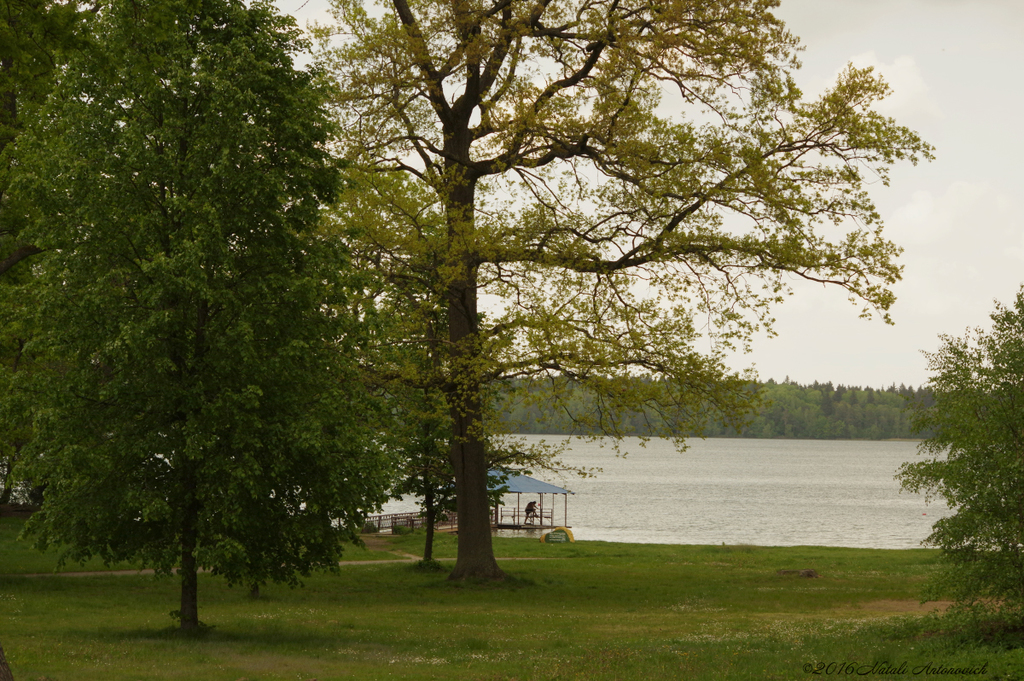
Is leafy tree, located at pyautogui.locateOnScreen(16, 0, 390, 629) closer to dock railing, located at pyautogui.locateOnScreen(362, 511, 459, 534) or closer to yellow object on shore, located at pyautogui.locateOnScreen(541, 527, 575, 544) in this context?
yellow object on shore, located at pyautogui.locateOnScreen(541, 527, 575, 544)

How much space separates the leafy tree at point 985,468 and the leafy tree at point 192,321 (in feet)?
31.5

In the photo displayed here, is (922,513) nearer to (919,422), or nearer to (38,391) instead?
(919,422)

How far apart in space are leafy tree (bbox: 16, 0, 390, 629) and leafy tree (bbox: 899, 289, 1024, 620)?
Answer: 31.5ft

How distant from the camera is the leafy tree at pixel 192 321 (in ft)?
48.7

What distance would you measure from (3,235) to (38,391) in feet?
37.4

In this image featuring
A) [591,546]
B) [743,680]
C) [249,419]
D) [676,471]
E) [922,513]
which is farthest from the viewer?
[676,471]

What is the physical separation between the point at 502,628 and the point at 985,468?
9.25 meters

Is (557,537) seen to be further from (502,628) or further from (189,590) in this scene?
(189,590)

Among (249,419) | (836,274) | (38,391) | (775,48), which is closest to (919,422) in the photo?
(836,274)

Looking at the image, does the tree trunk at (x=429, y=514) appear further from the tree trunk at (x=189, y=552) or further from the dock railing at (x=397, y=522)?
the dock railing at (x=397, y=522)

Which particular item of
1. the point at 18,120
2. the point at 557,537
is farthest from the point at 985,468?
the point at 557,537

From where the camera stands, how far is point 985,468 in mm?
13523

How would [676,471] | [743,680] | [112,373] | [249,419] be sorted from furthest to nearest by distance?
[676,471] < [112,373] < [249,419] < [743,680]

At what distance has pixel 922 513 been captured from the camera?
84312 mm
